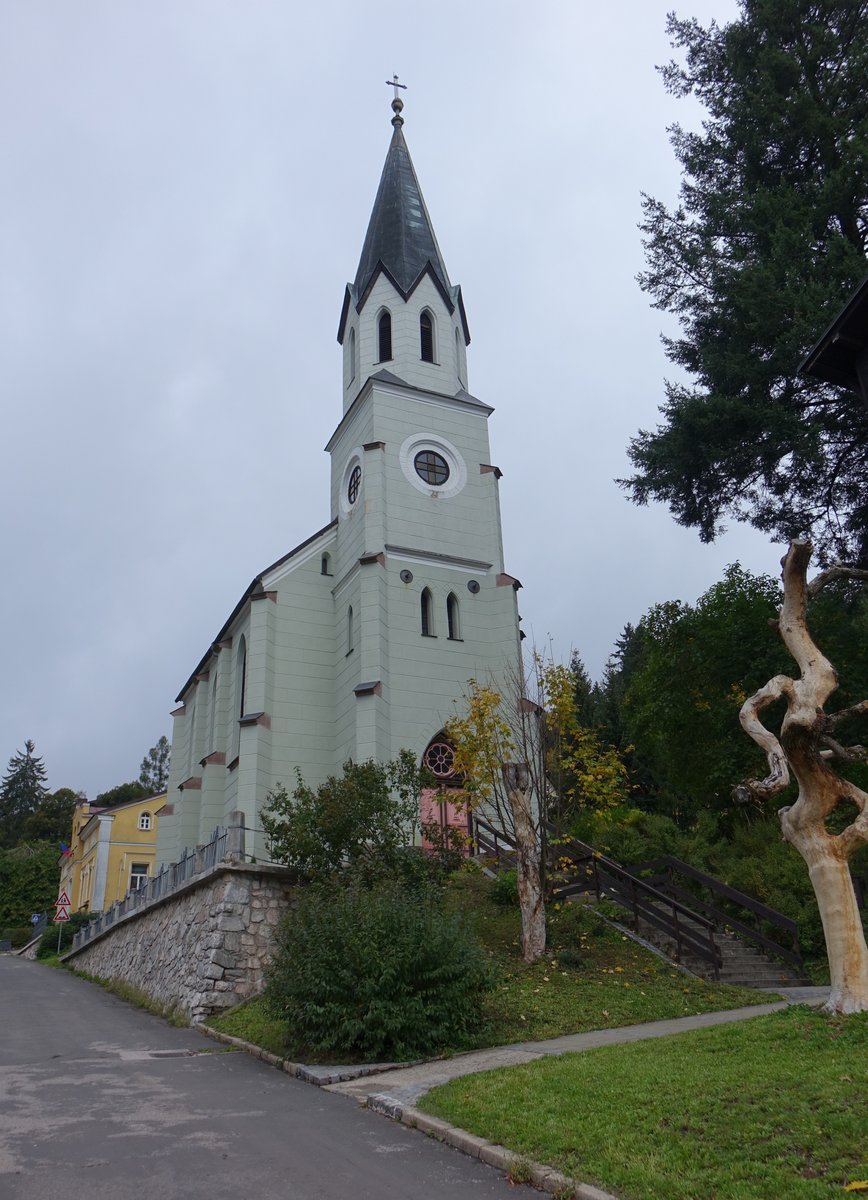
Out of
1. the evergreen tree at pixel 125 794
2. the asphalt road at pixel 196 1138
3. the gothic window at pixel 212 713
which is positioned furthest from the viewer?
the evergreen tree at pixel 125 794

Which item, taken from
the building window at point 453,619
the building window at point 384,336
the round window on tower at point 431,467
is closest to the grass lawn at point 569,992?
the building window at point 453,619

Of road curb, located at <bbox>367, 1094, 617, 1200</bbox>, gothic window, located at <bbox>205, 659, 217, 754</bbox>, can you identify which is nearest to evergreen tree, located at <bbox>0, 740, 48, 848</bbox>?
gothic window, located at <bbox>205, 659, 217, 754</bbox>

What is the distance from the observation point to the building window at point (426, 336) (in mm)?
32938

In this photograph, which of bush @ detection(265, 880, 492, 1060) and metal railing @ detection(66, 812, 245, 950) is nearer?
bush @ detection(265, 880, 492, 1060)

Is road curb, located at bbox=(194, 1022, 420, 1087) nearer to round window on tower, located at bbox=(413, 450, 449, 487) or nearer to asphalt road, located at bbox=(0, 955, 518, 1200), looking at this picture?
asphalt road, located at bbox=(0, 955, 518, 1200)

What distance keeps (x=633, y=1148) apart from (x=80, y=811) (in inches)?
2356

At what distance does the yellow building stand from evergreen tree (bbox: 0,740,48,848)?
4267 cm

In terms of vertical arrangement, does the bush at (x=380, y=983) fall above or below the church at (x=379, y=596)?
below

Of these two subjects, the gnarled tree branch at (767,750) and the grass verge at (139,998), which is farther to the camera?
the grass verge at (139,998)

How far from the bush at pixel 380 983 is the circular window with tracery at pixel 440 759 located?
14.5 m

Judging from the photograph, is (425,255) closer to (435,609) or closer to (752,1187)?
(435,609)

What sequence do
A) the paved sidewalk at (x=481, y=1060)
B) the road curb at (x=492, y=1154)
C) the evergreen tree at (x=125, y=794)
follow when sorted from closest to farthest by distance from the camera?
the road curb at (x=492, y=1154) → the paved sidewalk at (x=481, y=1060) → the evergreen tree at (x=125, y=794)

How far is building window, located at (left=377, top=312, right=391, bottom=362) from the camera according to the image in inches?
1289

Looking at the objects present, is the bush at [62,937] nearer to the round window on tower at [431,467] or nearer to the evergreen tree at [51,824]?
the round window on tower at [431,467]
